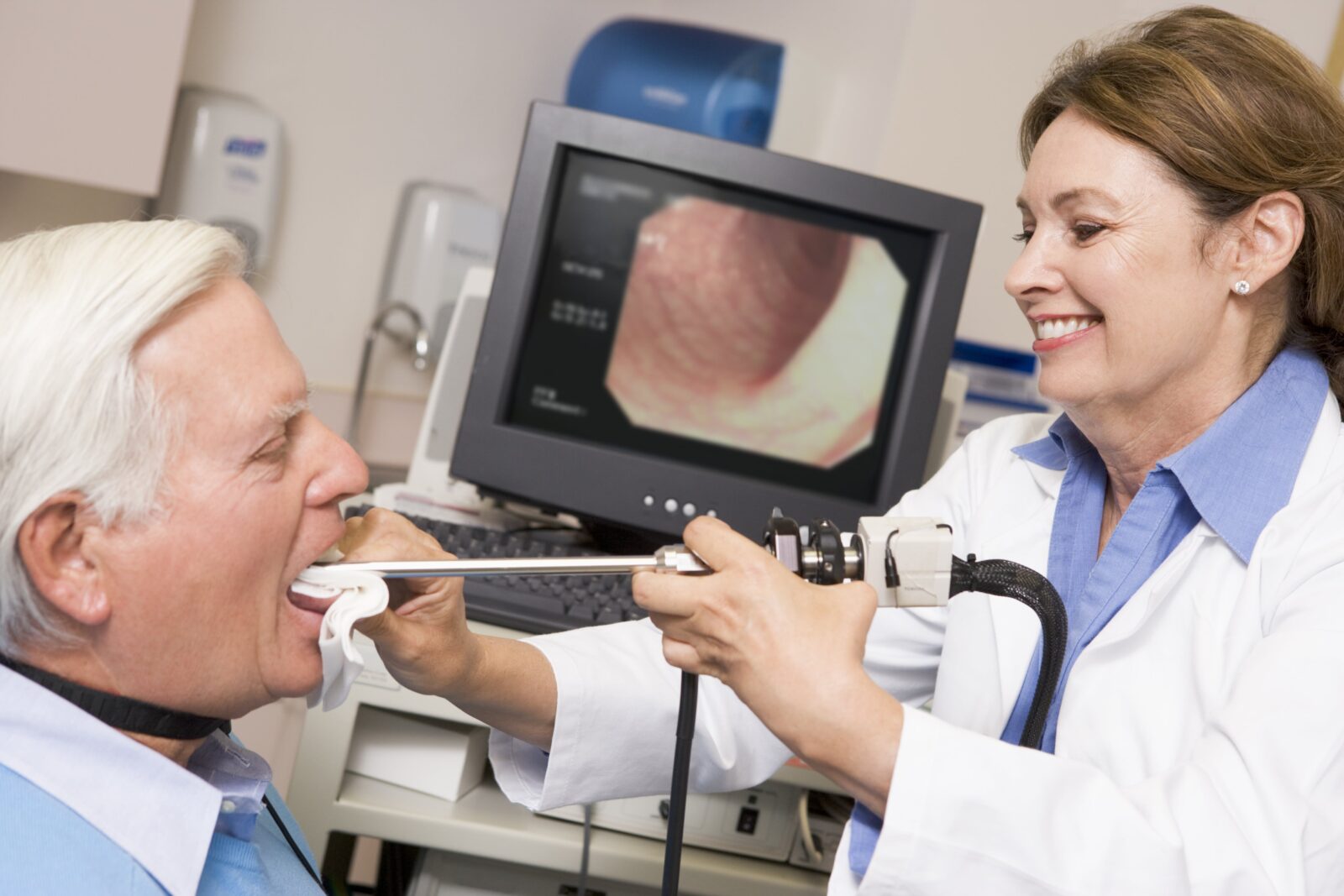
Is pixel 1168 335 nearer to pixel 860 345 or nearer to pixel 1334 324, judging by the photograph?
pixel 1334 324

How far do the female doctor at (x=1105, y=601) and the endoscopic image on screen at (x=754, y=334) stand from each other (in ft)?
1.12

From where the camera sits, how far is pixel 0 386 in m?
0.78

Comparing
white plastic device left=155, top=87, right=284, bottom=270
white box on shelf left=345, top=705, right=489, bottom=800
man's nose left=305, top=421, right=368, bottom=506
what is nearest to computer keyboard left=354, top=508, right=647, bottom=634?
white box on shelf left=345, top=705, right=489, bottom=800

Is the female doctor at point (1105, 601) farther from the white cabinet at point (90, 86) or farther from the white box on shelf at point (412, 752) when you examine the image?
the white cabinet at point (90, 86)

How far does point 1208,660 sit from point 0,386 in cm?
89

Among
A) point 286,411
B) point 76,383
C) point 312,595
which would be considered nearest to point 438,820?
point 312,595

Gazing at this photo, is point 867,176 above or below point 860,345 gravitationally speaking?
above

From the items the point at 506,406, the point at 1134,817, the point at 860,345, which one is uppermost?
the point at 860,345

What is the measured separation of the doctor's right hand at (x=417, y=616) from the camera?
102cm

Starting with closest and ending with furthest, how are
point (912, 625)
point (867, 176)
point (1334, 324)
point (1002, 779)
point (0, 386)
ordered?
point (0, 386), point (1002, 779), point (1334, 324), point (912, 625), point (867, 176)

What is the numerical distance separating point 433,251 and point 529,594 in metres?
1.40

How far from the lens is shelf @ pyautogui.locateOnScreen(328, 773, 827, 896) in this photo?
1.30m

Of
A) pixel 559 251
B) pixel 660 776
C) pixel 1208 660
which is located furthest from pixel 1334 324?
pixel 559 251

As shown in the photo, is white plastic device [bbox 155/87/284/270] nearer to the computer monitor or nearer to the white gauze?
the computer monitor
